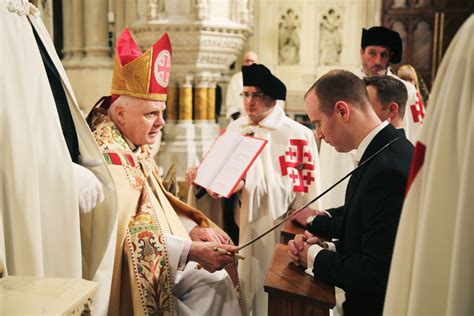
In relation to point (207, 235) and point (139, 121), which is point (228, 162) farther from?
point (139, 121)

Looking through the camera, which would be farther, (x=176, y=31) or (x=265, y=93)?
(x=176, y=31)

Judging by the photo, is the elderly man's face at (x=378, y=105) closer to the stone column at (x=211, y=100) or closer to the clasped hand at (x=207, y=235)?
the clasped hand at (x=207, y=235)

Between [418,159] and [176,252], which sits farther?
[176,252]

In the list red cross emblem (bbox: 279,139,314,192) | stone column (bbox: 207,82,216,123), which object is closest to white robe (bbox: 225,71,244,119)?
stone column (bbox: 207,82,216,123)

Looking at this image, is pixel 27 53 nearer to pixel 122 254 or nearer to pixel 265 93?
pixel 122 254

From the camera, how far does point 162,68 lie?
9.53ft

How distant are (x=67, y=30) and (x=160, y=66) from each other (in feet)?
15.2

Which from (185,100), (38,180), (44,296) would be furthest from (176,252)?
(185,100)

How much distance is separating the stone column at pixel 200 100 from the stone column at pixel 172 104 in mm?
255

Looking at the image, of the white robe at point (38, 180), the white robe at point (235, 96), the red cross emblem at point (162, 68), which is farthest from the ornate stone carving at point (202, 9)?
the white robe at point (38, 180)

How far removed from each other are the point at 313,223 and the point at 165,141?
4249 mm

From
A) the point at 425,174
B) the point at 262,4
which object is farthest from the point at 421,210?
the point at 262,4

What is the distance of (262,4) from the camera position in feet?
25.5

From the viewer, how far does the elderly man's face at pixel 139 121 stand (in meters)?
2.75
